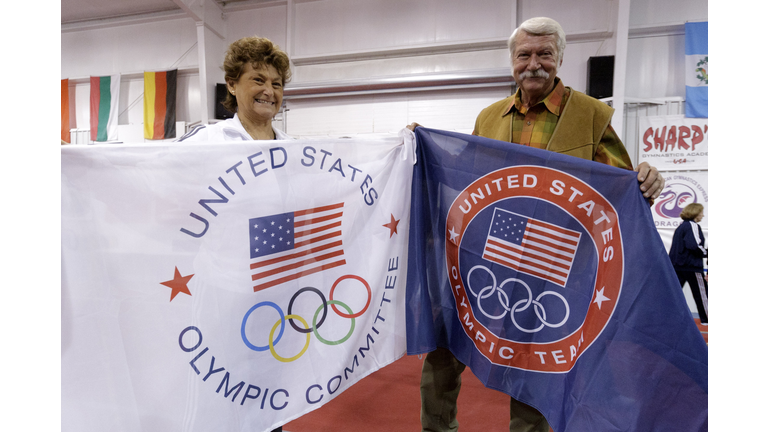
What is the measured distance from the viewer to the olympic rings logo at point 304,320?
1.19 m

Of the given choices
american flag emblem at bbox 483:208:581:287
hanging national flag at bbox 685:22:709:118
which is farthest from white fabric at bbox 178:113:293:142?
hanging national flag at bbox 685:22:709:118

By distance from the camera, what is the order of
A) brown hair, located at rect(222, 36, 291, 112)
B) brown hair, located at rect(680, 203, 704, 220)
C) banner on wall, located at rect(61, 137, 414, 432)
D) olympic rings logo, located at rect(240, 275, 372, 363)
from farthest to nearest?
brown hair, located at rect(680, 203, 704, 220) → brown hair, located at rect(222, 36, 291, 112) → olympic rings logo, located at rect(240, 275, 372, 363) → banner on wall, located at rect(61, 137, 414, 432)

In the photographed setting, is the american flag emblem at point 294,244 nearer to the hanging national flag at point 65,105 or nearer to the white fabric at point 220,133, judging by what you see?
the white fabric at point 220,133

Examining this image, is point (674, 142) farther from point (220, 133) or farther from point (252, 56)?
point (220, 133)

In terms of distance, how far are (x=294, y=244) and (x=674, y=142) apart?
21.3 feet

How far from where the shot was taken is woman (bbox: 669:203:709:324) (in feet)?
14.4

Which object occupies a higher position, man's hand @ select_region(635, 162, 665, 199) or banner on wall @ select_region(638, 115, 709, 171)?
banner on wall @ select_region(638, 115, 709, 171)

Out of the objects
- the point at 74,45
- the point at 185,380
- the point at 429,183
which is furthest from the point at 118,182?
the point at 74,45

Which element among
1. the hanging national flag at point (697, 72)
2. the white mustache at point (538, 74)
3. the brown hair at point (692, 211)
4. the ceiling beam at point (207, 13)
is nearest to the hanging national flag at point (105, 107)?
the ceiling beam at point (207, 13)

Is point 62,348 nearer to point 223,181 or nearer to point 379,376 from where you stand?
point 223,181

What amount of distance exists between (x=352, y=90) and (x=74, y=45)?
20.3 ft

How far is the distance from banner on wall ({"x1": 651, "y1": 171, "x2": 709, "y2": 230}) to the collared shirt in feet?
17.1

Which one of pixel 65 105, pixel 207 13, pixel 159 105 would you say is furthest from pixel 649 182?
pixel 65 105

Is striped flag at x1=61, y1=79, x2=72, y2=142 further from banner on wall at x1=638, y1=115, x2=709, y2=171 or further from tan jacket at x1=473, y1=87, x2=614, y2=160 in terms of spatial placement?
banner on wall at x1=638, y1=115, x2=709, y2=171
